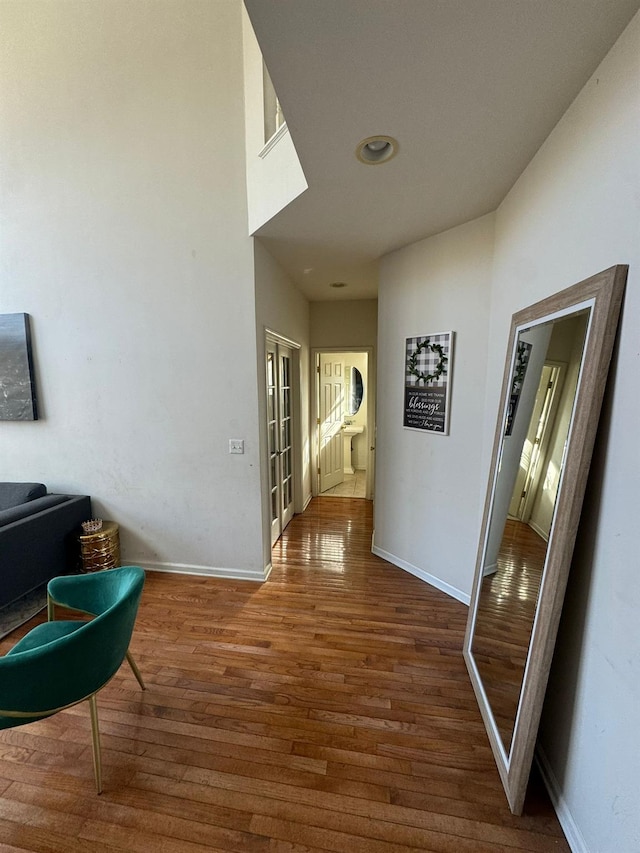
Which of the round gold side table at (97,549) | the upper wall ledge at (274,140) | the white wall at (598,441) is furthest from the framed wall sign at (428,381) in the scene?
the round gold side table at (97,549)

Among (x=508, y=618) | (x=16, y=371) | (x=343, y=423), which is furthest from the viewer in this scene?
(x=343, y=423)

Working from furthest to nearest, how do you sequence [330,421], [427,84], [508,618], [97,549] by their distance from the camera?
[330,421], [97,549], [508,618], [427,84]

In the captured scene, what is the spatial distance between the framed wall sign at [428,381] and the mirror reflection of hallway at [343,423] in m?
1.86

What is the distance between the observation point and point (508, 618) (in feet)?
5.00

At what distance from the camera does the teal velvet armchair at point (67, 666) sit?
1164 mm

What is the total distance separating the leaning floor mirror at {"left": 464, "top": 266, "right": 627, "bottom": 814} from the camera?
1.11 meters

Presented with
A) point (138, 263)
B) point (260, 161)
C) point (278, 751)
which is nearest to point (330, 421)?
point (138, 263)

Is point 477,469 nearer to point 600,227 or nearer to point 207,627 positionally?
point 600,227

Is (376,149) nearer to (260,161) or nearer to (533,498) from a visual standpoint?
(260,161)

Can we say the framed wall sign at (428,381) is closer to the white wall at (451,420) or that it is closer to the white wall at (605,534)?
the white wall at (451,420)

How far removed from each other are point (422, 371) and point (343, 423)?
128 inches

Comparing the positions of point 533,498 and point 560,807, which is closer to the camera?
point 560,807

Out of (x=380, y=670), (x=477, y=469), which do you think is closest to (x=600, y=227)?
(x=477, y=469)

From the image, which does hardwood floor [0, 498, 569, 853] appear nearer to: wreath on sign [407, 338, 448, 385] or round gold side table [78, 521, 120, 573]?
round gold side table [78, 521, 120, 573]
